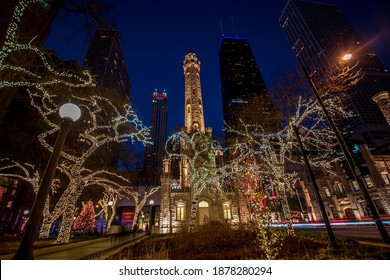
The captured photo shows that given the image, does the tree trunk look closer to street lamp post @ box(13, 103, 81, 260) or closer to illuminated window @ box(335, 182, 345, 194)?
street lamp post @ box(13, 103, 81, 260)

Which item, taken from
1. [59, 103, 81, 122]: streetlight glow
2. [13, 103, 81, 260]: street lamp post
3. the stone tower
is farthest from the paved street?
the stone tower

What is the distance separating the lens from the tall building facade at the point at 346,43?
3564 centimetres

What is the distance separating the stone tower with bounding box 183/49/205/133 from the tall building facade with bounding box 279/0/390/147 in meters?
22.3

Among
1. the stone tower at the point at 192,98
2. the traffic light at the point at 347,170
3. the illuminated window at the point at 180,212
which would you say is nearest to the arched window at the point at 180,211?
the illuminated window at the point at 180,212

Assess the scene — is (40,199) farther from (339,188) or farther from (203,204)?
(339,188)

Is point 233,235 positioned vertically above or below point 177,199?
below

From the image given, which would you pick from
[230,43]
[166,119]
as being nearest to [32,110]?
[230,43]

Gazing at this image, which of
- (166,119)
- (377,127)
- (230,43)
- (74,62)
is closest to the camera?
(74,62)

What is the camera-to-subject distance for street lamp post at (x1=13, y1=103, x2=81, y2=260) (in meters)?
2.79

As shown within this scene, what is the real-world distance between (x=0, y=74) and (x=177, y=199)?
2839 centimetres
